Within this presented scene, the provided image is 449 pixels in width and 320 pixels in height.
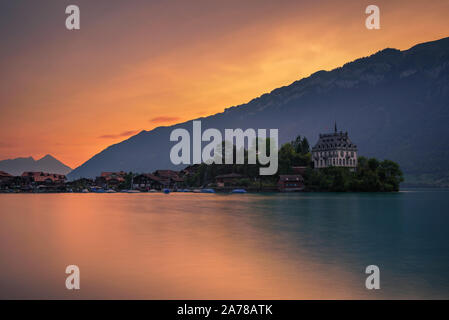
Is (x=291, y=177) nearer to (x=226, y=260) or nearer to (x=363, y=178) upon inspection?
(x=363, y=178)

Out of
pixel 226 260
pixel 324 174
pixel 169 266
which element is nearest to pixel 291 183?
pixel 324 174

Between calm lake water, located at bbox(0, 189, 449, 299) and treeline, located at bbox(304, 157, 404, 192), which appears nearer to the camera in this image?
calm lake water, located at bbox(0, 189, 449, 299)

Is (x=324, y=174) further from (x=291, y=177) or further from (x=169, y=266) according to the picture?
(x=169, y=266)

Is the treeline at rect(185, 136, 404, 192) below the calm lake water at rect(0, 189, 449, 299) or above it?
above

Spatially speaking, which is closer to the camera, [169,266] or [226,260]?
[169,266]

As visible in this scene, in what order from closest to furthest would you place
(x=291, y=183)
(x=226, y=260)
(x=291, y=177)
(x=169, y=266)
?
(x=169, y=266), (x=226, y=260), (x=291, y=183), (x=291, y=177)

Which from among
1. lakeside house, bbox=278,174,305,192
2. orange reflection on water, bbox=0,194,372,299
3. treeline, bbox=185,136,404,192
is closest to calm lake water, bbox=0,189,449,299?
orange reflection on water, bbox=0,194,372,299

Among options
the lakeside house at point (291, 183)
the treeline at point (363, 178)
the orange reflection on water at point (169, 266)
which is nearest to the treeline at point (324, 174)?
the treeline at point (363, 178)

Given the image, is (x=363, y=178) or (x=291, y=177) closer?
(x=363, y=178)

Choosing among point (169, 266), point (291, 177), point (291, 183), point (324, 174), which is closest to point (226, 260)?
point (169, 266)

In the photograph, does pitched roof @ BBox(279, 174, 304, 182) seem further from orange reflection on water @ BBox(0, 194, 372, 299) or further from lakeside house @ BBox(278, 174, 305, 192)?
Result: orange reflection on water @ BBox(0, 194, 372, 299)

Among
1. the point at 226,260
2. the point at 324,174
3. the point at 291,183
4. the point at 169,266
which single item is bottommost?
the point at 226,260

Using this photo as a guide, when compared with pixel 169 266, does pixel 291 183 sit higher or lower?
higher

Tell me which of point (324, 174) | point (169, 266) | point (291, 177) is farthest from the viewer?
point (324, 174)
